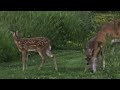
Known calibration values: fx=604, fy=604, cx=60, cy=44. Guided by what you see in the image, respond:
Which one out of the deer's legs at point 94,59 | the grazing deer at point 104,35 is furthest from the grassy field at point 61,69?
the grazing deer at point 104,35

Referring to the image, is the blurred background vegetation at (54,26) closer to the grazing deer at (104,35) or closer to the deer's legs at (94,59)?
the grazing deer at (104,35)

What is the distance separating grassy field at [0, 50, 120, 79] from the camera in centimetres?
1198

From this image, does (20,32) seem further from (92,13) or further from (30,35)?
(92,13)

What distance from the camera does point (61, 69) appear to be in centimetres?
1257

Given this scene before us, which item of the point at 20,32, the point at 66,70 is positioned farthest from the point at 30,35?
the point at 66,70

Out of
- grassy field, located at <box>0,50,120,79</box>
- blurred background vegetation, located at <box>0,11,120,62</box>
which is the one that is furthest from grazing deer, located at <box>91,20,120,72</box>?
blurred background vegetation, located at <box>0,11,120,62</box>

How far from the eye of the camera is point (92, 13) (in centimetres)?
1338

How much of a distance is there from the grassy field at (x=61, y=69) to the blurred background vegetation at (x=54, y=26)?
0.22 meters

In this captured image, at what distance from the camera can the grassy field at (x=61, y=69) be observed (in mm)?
11984

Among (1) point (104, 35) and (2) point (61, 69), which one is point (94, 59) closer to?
(1) point (104, 35)

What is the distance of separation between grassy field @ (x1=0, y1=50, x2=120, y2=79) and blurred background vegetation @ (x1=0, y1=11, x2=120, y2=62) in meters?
0.22

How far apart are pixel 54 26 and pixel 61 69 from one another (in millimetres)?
1418

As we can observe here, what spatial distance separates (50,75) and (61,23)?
2.03 meters

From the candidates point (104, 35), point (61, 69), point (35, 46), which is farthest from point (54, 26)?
point (104, 35)
